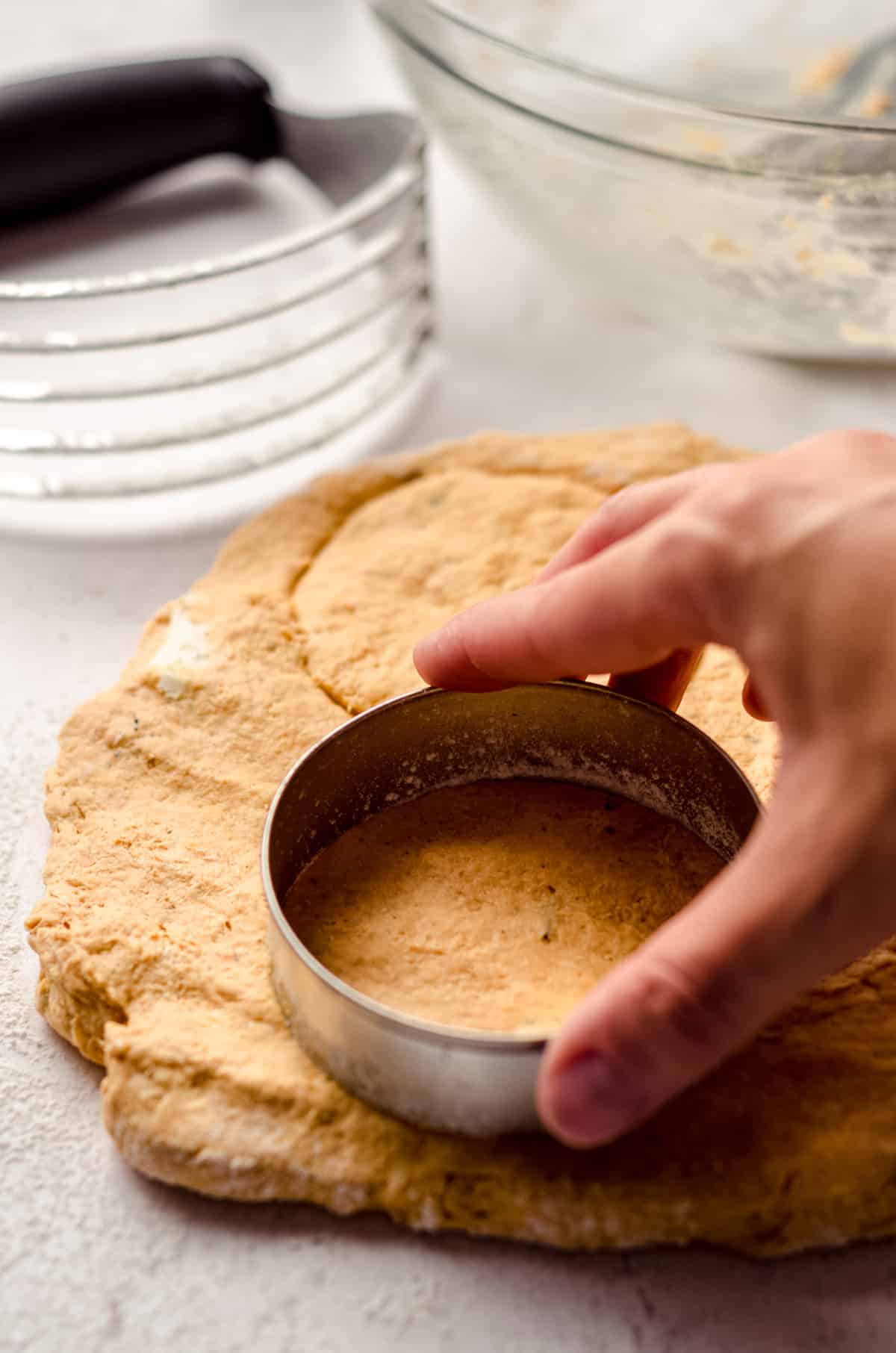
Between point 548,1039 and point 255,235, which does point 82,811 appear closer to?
point 548,1039

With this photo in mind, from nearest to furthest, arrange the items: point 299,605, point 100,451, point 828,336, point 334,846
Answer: point 334,846 < point 299,605 < point 100,451 < point 828,336

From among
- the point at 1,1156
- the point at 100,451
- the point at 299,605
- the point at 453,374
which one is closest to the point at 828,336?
the point at 453,374

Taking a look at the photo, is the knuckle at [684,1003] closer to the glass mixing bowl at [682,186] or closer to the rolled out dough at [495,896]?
the rolled out dough at [495,896]

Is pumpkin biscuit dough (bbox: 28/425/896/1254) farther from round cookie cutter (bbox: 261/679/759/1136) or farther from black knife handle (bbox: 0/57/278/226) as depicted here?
black knife handle (bbox: 0/57/278/226)

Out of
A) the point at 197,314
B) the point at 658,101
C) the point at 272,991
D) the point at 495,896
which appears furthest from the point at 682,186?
the point at 272,991

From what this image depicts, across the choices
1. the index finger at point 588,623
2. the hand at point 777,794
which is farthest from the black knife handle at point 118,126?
the hand at point 777,794

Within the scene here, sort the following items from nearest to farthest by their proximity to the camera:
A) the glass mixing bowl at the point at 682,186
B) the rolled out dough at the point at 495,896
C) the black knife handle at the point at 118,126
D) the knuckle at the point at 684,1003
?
1. the knuckle at the point at 684,1003
2. the rolled out dough at the point at 495,896
3. the glass mixing bowl at the point at 682,186
4. the black knife handle at the point at 118,126

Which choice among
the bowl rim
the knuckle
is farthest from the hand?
the bowl rim
